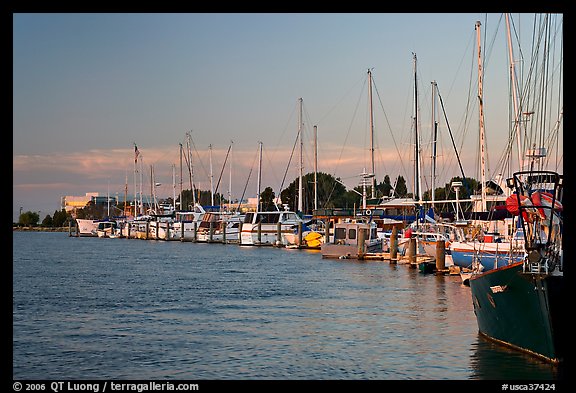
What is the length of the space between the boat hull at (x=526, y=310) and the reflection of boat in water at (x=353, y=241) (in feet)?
142

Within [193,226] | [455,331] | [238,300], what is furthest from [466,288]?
[193,226]

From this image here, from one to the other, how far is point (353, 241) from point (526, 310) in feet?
162

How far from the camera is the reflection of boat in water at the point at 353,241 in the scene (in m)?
65.4

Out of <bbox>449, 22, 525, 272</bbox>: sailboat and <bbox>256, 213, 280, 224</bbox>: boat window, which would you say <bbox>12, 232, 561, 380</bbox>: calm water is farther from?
<bbox>256, 213, 280, 224</bbox>: boat window

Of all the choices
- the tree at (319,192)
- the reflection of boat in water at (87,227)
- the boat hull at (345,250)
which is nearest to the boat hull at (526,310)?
the boat hull at (345,250)

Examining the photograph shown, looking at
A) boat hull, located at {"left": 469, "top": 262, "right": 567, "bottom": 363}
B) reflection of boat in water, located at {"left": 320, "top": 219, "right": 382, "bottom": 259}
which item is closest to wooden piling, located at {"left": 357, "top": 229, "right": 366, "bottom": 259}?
reflection of boat in water, located at {"left": 320, "top": 219, "right": 382, "bottom": 259}

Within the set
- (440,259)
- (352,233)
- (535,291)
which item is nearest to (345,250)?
(352,233)

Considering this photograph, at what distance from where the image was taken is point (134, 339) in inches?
1006

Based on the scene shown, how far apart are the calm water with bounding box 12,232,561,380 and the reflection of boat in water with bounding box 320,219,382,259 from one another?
14.7m

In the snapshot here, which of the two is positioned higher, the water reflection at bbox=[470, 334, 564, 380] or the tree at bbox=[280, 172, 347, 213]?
the tree at bbox=[280, 172, 347, 213]

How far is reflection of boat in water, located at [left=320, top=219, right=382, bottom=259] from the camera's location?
6544cm
